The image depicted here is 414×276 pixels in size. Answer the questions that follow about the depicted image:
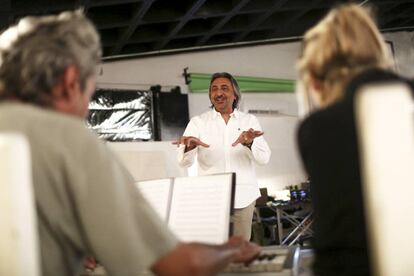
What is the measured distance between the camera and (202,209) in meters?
1.63

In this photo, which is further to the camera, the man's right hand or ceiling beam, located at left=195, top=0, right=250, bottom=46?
ceiling beam, located at left=195, top=0, right=250, bottom=46

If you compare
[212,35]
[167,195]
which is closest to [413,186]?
[167,195]

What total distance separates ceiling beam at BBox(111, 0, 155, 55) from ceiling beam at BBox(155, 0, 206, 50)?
51 cm

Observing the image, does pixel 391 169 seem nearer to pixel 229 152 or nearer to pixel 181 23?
pixel 229 152

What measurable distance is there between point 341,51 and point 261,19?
18.4 feet

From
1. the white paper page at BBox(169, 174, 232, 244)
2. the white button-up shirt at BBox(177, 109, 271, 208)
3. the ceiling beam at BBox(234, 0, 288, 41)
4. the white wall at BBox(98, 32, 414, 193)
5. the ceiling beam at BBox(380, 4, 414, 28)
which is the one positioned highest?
the ceiling beam at BBox(380, 4, 414, 28)

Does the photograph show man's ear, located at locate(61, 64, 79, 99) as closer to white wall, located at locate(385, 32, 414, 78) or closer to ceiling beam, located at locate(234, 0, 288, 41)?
ceiling beam, located at locate(234, 0, 288, 41)

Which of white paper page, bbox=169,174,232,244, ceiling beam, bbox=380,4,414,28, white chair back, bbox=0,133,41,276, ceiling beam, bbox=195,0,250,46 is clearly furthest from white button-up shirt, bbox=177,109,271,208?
ceiling beam, bbox=380,4,414,28

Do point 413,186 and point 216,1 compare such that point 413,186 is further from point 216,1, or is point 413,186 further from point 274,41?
point 274,41

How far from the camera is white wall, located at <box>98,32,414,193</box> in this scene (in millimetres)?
6812

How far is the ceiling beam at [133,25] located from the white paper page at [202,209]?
4.02 m

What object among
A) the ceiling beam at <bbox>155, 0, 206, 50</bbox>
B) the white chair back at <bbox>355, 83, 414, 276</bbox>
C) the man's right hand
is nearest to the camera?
the white chair back at <bbox>355, 83, 414, 276</bbox>

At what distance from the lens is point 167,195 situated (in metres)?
1.76

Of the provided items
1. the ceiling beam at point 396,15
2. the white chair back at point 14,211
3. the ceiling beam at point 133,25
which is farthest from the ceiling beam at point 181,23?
the white chair back at point 14,211
